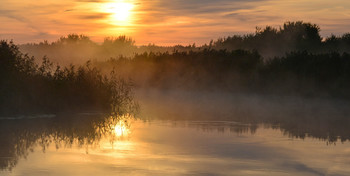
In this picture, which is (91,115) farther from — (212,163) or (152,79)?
(152,79)

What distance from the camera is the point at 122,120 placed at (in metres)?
19.7

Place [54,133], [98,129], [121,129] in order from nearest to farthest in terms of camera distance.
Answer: [54,133] < [98,129] < [121,129]

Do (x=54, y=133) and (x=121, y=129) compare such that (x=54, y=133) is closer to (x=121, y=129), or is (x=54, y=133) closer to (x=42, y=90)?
(x=121, y=129)

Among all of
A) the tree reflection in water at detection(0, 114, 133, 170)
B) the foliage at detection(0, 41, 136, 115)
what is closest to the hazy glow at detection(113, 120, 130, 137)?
the tree reflection in water at detection(0, 114, 133, 170)

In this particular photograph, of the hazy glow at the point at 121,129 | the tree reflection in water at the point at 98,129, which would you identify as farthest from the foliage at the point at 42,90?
the hazy glow at the point at 121,129

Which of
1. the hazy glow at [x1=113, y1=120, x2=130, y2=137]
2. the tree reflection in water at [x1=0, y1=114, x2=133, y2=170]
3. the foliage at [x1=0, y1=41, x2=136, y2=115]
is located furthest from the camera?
the foliage at [x1=0, y1=41, x2=136, y2=115]

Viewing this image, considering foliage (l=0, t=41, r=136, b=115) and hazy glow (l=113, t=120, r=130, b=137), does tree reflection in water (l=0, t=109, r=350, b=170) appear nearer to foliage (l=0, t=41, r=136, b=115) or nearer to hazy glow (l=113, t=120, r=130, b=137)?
hazy glow (l=113, t=120, r=130, b=137)

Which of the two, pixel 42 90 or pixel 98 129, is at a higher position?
pixel 42 90

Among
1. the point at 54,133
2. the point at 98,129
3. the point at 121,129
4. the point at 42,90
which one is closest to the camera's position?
the point at 54,133

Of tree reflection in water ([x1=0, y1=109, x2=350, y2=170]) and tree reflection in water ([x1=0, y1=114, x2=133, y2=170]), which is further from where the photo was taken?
tree reflection in water ([x1=0, y1=109, x2=350, y2=170])

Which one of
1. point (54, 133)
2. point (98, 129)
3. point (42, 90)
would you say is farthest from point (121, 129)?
point (42, 90)

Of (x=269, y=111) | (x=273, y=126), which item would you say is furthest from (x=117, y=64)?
(x=273, y=126)

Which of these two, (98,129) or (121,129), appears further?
(121,129)

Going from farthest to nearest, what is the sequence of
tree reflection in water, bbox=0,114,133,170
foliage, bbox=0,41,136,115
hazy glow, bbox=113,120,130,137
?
foliage, bbox=0,41,136,115 → hazy glow, bbox=113,120,130,137 → tree reflection in water, bbox=0,114,133,170
